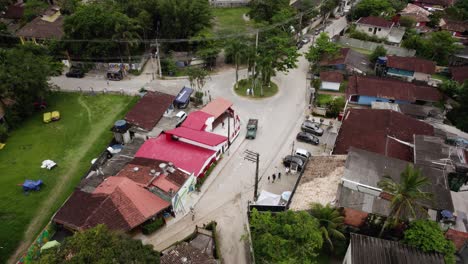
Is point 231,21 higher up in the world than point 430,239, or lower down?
higher up

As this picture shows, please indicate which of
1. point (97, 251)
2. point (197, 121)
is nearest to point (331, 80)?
point (197, 121)

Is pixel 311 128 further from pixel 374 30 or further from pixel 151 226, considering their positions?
pixel 374 30

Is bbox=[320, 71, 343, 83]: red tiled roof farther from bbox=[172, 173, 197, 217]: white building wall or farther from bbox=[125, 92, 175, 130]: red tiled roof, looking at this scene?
bbox=[172, 173, 197, 217]: white building wall

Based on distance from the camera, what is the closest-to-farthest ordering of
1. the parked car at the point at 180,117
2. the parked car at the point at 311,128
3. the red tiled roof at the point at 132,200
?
the red tiled roof at the point at 132,200 → the parked car at the point at 311,128 → the parked car at the point at 180,117

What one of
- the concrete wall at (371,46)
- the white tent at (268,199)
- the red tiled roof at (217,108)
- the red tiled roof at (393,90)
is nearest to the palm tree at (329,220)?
the white tent at (268,199)

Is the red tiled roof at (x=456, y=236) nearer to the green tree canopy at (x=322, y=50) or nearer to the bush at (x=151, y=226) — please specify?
the bush at (x=151, y=226)

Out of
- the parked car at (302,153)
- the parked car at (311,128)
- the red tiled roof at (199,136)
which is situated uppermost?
the red tiled roof at (199,136)

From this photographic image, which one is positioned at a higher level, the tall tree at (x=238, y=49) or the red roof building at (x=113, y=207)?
the tall tree at (x=238, y=49)
